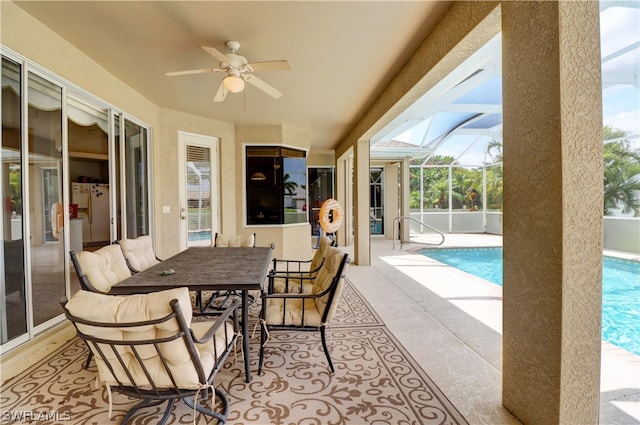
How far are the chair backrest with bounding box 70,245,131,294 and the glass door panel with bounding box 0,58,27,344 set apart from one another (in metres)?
0.61

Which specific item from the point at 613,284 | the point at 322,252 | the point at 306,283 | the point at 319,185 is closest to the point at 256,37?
the point at 322,252

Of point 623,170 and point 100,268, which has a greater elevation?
point 623,170

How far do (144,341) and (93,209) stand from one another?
7.94 meters

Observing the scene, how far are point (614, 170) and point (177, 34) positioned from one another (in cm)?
515

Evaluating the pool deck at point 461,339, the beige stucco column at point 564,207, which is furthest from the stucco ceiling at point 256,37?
the pool deck at point 461,339

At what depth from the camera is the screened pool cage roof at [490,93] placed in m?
3.04

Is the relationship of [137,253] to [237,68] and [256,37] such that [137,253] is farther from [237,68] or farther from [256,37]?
[256,37]

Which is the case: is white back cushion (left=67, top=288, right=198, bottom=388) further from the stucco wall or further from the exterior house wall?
the exterior house wall

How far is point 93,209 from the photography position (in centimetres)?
741

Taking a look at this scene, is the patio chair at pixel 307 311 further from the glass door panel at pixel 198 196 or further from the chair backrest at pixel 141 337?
the glass door panel at pixel 198 196

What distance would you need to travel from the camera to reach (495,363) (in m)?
2.27

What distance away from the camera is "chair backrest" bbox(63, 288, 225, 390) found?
4.23 feet

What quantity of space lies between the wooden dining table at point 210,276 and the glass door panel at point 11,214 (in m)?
1.08

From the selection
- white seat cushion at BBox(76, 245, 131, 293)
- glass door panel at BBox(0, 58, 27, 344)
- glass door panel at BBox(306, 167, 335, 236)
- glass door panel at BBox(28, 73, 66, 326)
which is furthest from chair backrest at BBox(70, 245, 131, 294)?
glass door panel at BBox(306, 167, 335, 236)
